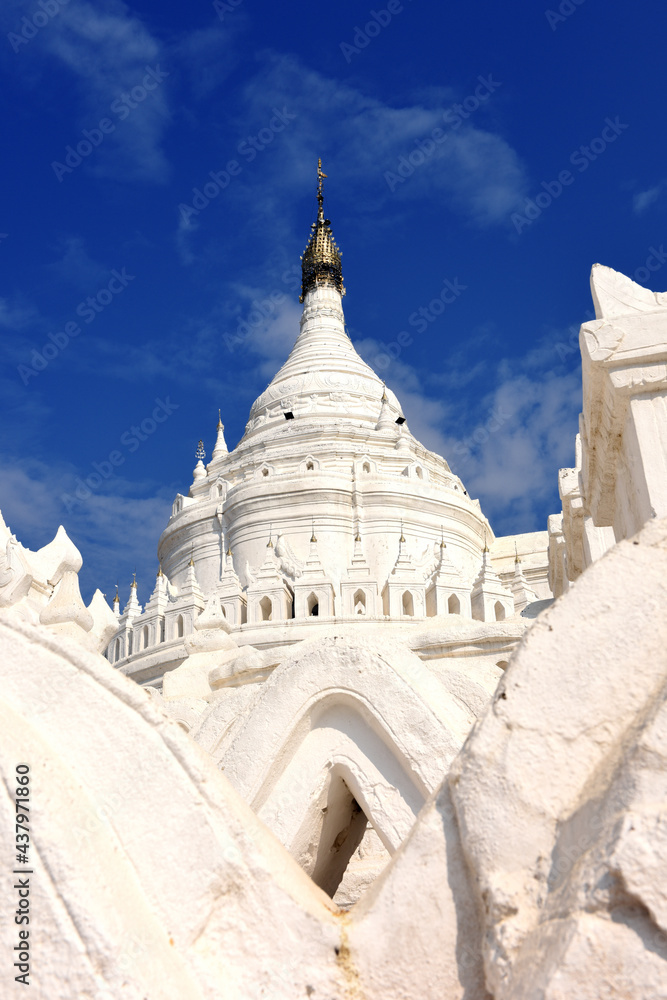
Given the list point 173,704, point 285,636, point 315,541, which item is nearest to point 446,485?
point 315,541

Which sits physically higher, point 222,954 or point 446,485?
point 446,485

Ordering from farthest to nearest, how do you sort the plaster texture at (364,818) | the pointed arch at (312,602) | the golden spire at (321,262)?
the golden spire at (321,262)
the pointed arch at (312,602)
the plaster texture at (364,818)

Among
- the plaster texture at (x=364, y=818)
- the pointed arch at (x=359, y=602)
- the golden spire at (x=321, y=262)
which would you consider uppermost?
the golden spire at (x=321, y=262)

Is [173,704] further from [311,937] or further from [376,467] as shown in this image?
[376,467]

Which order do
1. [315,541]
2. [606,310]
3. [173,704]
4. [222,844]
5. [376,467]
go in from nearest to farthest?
[222,844], [606,310], [173,704], [315,541], [376,467]

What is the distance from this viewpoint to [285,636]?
919 inches

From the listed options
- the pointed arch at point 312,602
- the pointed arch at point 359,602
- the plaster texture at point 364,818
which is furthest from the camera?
the pointed arch at point 312,602

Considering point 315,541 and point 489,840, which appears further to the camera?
point 315,541

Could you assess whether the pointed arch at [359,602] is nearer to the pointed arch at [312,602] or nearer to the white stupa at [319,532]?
the white stupa at [319,532]

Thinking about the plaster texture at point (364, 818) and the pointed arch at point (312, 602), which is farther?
the pointed arch at point (312, 602)

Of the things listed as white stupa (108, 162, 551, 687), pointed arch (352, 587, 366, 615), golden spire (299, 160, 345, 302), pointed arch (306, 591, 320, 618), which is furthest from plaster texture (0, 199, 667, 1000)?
golden spire (299, 160, 345, 302)

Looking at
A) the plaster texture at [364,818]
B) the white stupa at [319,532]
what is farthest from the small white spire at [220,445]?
the plaster texture at [364,818]

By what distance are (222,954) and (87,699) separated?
0.93 m

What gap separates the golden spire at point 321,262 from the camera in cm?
5347
